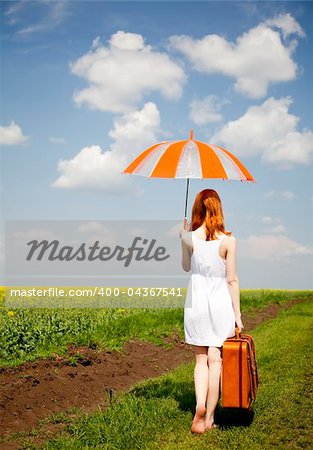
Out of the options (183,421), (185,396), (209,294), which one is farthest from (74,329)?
(209,294)

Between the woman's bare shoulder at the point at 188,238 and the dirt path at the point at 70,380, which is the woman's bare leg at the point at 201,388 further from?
the dirt path at the point at 70,380

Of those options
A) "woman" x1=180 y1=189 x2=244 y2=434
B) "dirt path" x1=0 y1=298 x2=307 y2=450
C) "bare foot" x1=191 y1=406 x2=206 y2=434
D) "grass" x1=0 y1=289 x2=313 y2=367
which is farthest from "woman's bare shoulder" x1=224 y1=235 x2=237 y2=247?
"grass" x1=0 y1=289 x2=313 y2=367

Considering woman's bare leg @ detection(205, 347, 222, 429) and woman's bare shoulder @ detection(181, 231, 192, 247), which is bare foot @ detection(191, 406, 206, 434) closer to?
woman's bare leg @ detection(205, 347, 222, 429)

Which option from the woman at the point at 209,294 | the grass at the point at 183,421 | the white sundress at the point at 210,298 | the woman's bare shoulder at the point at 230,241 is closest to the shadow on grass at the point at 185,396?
the grass at the point at 183,421

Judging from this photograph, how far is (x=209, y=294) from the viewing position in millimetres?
6809

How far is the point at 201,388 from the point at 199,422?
14.5 inches

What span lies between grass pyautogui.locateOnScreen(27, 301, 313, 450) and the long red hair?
2157 millimetres

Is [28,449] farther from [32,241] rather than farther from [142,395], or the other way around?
[32,241]

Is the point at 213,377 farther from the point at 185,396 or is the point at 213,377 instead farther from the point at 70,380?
the point at 70,380

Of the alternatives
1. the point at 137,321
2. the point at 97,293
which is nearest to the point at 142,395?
the point at 137,321

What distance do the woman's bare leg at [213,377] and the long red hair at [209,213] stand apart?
4.17 feet

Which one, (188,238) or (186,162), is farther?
(186,162)

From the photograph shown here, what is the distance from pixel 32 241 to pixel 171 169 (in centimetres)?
905

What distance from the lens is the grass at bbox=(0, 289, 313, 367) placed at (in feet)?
35.0
